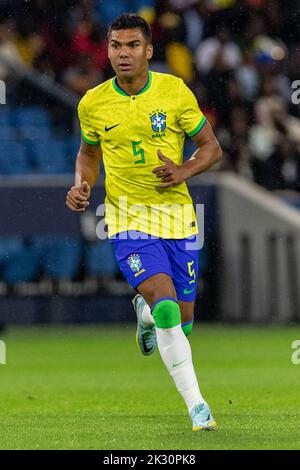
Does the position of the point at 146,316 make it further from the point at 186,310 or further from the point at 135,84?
the point at 135,84

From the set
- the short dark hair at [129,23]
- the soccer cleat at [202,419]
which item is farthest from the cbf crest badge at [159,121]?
the soccer cleat at [202,419]

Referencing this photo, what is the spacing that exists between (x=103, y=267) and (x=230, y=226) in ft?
5.05

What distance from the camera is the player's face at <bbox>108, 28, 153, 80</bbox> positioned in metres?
7.55

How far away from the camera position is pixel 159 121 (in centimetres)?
763

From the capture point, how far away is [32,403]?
8.99 m

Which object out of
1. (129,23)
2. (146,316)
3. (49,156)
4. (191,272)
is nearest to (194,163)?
(191,272)

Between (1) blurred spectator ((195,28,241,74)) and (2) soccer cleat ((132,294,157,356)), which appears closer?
(2) soccer cleat ((132,294,157,356))

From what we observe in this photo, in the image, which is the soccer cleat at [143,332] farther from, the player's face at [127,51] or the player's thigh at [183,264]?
the player's face at [127,51]

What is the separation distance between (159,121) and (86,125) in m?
0.52

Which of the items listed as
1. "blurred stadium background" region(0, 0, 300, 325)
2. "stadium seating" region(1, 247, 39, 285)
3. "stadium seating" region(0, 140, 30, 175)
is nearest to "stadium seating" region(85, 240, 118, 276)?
"blurred stadium background" region(0, 0, 300, 325)

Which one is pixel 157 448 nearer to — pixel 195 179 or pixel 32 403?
pixel 32 403

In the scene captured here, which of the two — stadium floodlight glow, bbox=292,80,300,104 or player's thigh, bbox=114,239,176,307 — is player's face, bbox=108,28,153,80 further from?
stadium floodlight glow, bbox=292,80,300,104

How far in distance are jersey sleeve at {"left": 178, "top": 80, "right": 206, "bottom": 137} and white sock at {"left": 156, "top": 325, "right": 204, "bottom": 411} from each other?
1.15 meters

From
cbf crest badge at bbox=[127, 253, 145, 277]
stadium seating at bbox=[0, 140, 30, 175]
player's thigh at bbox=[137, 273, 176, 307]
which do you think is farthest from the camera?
stadium seating at bbox=[0, 140, 30, 175]
